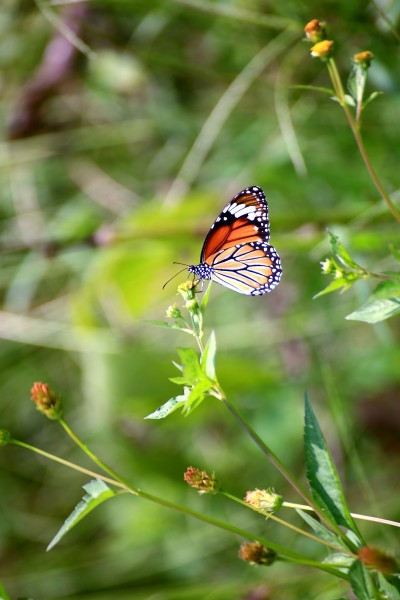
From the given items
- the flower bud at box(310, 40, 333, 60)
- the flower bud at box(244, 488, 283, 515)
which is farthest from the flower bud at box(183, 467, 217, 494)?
the flower bud at box(310, 40, 333, 60)

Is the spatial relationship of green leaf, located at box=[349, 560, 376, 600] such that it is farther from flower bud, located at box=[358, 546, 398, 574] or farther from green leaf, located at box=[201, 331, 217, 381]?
green leaf, located at box=[201, 331, 217, 381]

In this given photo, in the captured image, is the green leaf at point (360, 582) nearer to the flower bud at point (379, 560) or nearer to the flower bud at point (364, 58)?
the flower bud at point (379, 560)

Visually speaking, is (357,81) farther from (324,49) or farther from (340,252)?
(340,252)

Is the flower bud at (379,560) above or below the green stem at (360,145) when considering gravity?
below

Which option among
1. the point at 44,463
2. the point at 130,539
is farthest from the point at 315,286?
the point at 44,463

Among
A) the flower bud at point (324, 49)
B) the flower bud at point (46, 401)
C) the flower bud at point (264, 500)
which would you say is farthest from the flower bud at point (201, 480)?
the flower bud at point (324, 49)
